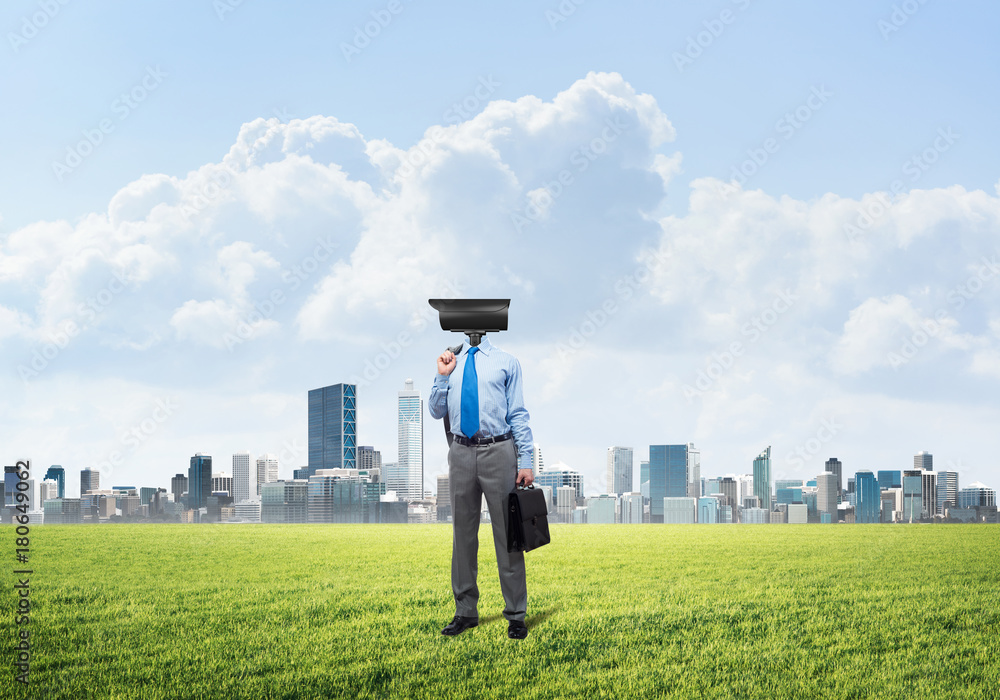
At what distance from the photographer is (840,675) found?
670 cm

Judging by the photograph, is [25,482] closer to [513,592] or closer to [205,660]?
[205,660]

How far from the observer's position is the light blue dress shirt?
7410 millimetres

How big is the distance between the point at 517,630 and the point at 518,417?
2119 millimetres

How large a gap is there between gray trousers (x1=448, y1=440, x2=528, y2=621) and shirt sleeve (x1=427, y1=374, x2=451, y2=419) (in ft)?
1.20

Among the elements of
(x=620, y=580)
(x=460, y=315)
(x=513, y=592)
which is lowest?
(x=620, y=580)

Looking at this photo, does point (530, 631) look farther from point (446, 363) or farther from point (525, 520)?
point (446, 363)

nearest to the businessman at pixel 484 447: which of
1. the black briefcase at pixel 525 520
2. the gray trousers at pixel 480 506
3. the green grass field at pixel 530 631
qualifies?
the gray trousers at pixel 480 506

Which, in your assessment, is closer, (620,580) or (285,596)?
(285,596)

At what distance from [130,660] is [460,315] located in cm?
454

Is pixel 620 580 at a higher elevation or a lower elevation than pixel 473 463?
lower

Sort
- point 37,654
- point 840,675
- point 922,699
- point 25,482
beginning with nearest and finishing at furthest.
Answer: point 922,699, point 840,675, point 37,654, point 25,482

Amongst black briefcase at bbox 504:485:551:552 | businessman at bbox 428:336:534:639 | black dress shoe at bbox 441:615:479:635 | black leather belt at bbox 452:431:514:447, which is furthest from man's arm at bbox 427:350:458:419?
black dress shoe at bbox 441:615:479:635

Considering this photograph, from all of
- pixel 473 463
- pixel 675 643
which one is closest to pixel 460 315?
pixel 473 463

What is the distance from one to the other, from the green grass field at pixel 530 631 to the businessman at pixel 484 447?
620 mm
